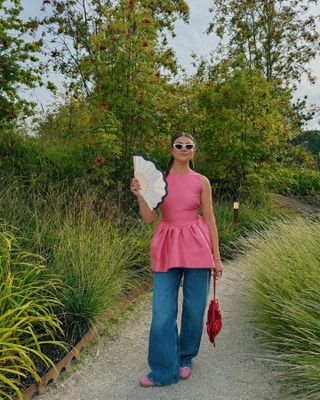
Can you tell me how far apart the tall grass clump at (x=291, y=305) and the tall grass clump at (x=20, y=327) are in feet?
5.12

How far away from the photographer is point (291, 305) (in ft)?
11.2

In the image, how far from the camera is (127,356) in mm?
3510

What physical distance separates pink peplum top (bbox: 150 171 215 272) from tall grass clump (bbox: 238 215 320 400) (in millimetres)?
A: 815

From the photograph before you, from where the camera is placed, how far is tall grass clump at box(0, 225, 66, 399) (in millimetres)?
2629

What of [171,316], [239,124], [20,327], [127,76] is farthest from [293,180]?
[20,327]

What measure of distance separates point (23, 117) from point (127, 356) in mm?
7769

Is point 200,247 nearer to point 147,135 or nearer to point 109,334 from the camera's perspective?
point 109,334

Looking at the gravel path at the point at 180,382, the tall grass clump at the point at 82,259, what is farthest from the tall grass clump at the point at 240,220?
the gravel path at the point at 180,382

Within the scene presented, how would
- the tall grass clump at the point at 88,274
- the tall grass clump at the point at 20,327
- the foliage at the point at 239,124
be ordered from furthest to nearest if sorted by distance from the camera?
the foliage at the point at 239,124 < the tall grass clump at the point at 88,274 < the tall grass clump at the point at 20,327

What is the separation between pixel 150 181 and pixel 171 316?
89cm

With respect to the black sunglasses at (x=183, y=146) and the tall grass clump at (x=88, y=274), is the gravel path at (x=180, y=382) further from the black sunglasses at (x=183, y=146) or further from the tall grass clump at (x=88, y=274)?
the black sunglasses at (x=183, y=146)

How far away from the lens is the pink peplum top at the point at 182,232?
283cm

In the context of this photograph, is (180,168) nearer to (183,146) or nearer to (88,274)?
(183,146)

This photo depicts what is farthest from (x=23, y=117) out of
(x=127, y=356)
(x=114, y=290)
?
(x=127, y=356)
